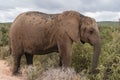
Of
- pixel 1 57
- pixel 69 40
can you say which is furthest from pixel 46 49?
pixel 1 57

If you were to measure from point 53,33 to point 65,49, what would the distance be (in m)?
0.70

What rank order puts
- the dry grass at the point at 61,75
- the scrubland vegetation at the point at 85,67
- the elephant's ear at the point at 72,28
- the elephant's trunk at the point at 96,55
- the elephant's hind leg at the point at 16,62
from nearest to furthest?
the scrubland vegetation at the point at 85,67, the dry grass at the point at 61,75, the elephant's trunk at the point at 96,55, the elephant's ear at the point at 72,28, the elephant's hind leg at the point at 16,62

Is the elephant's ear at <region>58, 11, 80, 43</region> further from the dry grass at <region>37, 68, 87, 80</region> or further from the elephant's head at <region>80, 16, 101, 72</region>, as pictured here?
the dry grass at <region>37, 68, 87, 80</region>

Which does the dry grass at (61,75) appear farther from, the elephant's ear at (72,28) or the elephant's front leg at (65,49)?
the elephant's ear at (72,28)

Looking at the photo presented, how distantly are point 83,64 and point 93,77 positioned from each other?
1767 mm

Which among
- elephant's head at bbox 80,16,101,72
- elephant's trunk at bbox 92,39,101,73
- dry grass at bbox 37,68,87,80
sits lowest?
dry grass at bbox 37,68,87,80

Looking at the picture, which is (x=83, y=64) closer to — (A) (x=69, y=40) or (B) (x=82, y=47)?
(B) (x=82, y=47)

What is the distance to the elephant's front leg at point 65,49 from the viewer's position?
1057 cm

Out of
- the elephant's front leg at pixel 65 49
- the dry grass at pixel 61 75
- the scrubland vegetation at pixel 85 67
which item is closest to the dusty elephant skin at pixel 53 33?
the elephant's front leg at pixel 65 49

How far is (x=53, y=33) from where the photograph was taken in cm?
1092

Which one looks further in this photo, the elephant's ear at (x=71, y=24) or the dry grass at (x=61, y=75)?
the elephant's ear at (x=71, y=24)

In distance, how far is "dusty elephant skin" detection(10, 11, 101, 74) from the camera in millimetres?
10625

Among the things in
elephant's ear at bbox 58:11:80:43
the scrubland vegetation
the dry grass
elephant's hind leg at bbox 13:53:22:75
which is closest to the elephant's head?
elephant's ear at bbox 58:11:80:43

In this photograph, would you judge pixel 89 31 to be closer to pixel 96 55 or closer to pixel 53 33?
pixel 96 55
